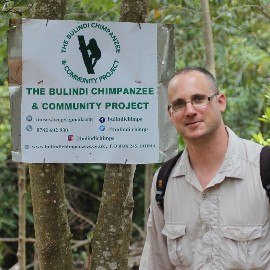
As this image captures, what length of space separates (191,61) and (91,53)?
310 cm

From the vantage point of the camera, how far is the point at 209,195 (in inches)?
85.7

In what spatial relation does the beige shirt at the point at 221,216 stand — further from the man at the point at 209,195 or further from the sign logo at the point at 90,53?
the sign logo at the point at 90,53

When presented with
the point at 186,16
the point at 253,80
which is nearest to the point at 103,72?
the point at 186,16

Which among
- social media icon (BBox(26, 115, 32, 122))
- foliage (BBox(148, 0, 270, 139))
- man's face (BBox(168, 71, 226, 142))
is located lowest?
man's face (BBox(168, 71, 226, 142))

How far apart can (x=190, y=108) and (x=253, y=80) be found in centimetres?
378

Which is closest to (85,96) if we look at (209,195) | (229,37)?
(209,195)

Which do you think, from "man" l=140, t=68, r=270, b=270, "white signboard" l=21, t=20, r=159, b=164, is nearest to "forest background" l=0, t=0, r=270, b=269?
"white signboard" l=21, t=20, r=159, b=164

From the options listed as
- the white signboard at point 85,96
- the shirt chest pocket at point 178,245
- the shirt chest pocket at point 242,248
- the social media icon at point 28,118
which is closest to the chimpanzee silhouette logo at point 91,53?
the white signboard at point 85,96

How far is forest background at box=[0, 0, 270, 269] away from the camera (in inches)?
170

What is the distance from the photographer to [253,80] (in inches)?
230

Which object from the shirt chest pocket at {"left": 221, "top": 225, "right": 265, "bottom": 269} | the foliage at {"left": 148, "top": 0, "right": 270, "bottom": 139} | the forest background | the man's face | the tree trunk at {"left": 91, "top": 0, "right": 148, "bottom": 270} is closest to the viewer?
the shirt chest pocket at {"left": 221, "top": 225, "right": 265, "bottom": 269}

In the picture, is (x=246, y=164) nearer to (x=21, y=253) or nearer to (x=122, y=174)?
(x=122, y=174)

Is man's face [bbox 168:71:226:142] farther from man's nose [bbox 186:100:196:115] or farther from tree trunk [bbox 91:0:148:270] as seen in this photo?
tree trunk [bbox 91:0:148:270]

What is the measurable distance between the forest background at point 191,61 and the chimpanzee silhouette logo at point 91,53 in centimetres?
42
